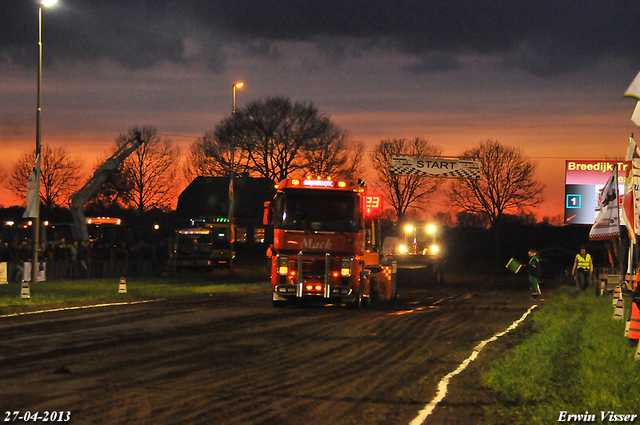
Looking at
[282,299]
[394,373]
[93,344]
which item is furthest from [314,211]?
[394,373]

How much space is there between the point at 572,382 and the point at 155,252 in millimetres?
32169

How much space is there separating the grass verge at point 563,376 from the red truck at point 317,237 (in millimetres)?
6342

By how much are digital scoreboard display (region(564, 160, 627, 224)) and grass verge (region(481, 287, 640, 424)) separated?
936 inches

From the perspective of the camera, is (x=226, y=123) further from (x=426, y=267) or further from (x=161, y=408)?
(x=161, y=408)

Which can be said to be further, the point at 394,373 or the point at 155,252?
the point at 155,252

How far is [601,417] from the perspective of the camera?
7.11 meters

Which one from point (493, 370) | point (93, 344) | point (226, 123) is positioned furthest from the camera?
point (226, 123)

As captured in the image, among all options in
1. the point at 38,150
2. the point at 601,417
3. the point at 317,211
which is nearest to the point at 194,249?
the point at 38,150

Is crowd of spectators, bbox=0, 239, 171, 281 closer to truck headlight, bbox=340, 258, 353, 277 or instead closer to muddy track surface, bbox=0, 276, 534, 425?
muddy track surface, bbox=0, 276, 534, 425

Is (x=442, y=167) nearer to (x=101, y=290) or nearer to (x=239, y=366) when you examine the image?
(x=101, y=290)

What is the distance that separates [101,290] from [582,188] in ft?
79.7

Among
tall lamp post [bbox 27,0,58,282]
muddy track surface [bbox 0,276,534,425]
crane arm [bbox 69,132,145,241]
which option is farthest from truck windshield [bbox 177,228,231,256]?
muddy track surface [bbox 0,276,534,425]

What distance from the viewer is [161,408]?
309 inches

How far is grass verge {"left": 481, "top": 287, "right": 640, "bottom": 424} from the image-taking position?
766 cm
